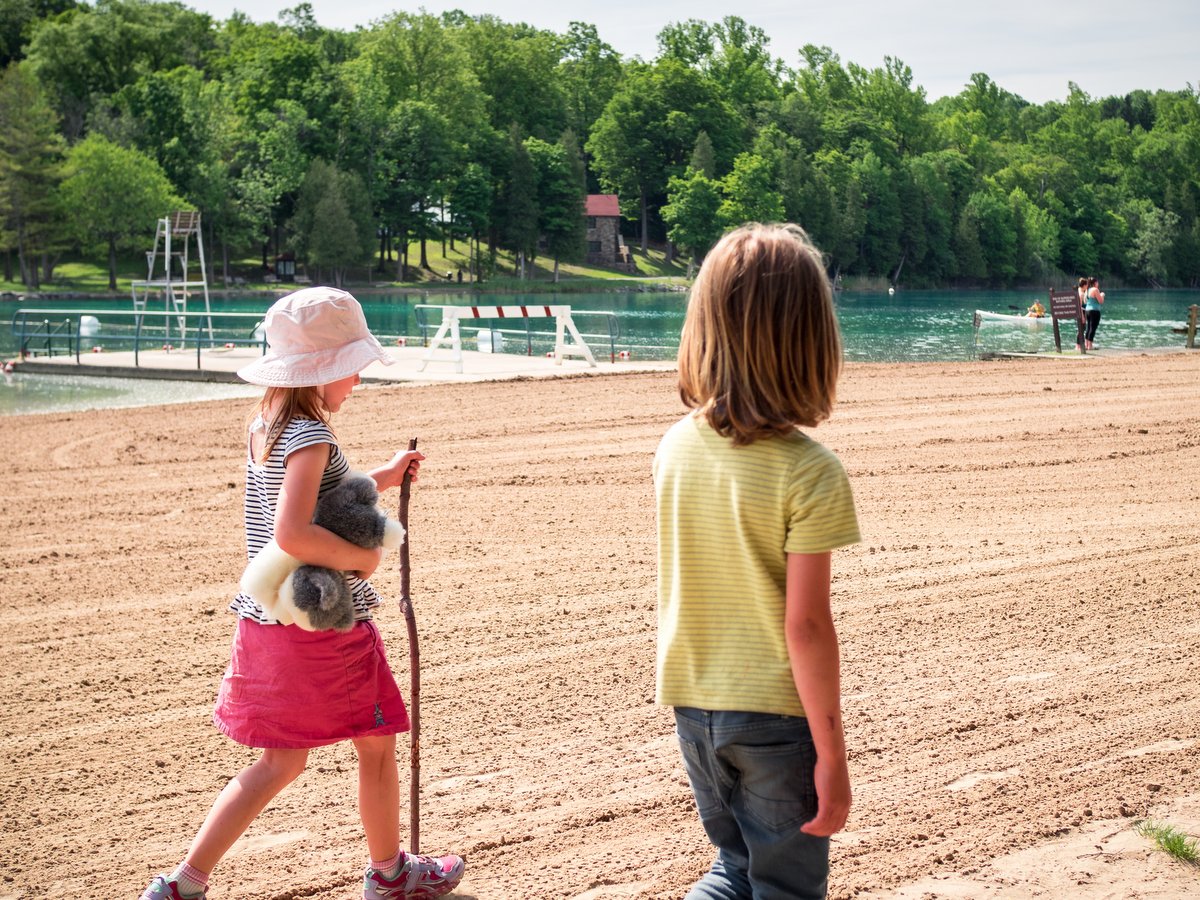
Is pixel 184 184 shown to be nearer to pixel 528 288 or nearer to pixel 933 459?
pixel 528 288

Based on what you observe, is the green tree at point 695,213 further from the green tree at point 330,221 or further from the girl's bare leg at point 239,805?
the girl's bare leg at point 239,805

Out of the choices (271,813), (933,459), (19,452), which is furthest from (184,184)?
(271,813)

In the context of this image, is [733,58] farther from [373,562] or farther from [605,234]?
[373,562]

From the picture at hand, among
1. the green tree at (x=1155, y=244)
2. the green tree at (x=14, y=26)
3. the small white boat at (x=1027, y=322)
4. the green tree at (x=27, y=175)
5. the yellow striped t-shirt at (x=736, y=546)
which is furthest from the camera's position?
the green tree at (x=1155, y=244)

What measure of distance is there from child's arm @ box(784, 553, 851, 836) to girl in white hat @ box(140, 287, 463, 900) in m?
1.26

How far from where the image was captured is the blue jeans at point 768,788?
7.29 feet

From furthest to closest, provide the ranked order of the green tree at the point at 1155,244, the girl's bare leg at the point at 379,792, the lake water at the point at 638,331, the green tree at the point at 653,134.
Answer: the green tree at the point at 1155,244, the green tree at the point at 653,134, the lake water at the point at 638,331, the girl's bare leg at the point at 379,792

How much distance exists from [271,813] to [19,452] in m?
10.9

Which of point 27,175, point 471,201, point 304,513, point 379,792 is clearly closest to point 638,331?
point 379,792

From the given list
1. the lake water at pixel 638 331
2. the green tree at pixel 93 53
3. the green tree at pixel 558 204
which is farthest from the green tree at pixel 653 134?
the green tree at pixel 93 53

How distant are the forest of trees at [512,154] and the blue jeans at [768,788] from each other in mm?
76437

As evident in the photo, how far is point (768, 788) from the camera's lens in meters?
2.23

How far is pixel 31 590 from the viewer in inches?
A: 288

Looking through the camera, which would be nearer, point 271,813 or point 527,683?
point 271,813
